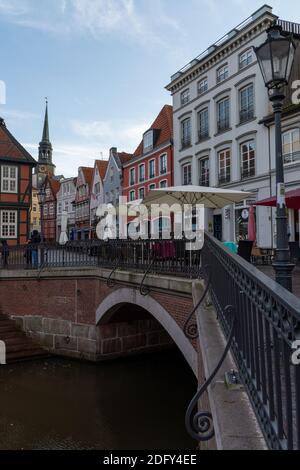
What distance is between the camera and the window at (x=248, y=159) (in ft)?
68.5

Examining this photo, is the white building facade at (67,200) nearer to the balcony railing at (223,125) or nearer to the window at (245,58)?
the balcony railing at (223,125)

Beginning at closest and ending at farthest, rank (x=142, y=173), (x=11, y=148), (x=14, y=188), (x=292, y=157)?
(x=292, y=157) → (x=14, y=188) → (x=11, y=148) → (x=142, y=173)

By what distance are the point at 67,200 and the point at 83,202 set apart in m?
6.15

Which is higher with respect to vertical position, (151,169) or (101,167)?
(101,167)

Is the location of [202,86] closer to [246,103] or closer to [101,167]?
[246,103]

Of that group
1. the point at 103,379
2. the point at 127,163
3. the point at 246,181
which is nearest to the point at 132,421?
the point at 103,379

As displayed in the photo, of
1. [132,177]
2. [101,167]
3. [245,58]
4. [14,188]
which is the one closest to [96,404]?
[14,188]

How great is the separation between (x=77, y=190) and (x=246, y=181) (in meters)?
35.8

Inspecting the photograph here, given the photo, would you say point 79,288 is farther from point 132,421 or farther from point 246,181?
point 246,181

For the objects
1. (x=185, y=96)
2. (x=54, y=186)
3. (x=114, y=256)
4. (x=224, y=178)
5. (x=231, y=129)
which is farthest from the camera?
(x=54, y=186)

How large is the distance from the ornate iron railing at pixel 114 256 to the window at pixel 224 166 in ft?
39.8

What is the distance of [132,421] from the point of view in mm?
9070

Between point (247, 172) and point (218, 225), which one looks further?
point (218, 225)

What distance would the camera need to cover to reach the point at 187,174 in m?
27.0
